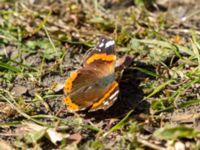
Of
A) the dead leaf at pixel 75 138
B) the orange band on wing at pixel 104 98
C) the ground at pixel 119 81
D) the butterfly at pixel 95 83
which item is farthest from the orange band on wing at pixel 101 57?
the dead leaf at pixel 75 138

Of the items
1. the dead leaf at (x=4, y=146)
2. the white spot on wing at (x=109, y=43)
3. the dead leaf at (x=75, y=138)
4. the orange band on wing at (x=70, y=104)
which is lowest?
the dead leaf at (x=75, y=138)

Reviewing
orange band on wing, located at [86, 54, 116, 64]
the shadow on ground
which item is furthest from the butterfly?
the shadow on ground

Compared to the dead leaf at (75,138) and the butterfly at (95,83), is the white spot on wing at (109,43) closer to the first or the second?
the butterfly at (95,83)

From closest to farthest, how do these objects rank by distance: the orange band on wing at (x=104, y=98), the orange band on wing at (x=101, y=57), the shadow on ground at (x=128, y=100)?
the orange band on wing at (x=104, y=98) → the shadow on ground at (x=128, y=100) → the orange band on wing at (x=101, y=57)

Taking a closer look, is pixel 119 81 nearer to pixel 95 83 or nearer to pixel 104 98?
pixel 95 83

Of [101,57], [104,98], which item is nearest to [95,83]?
[104,98]

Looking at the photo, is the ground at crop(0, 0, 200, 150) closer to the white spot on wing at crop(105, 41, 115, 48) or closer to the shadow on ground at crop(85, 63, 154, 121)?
the shadow on ground at crop(85, 63, 154, 121)
